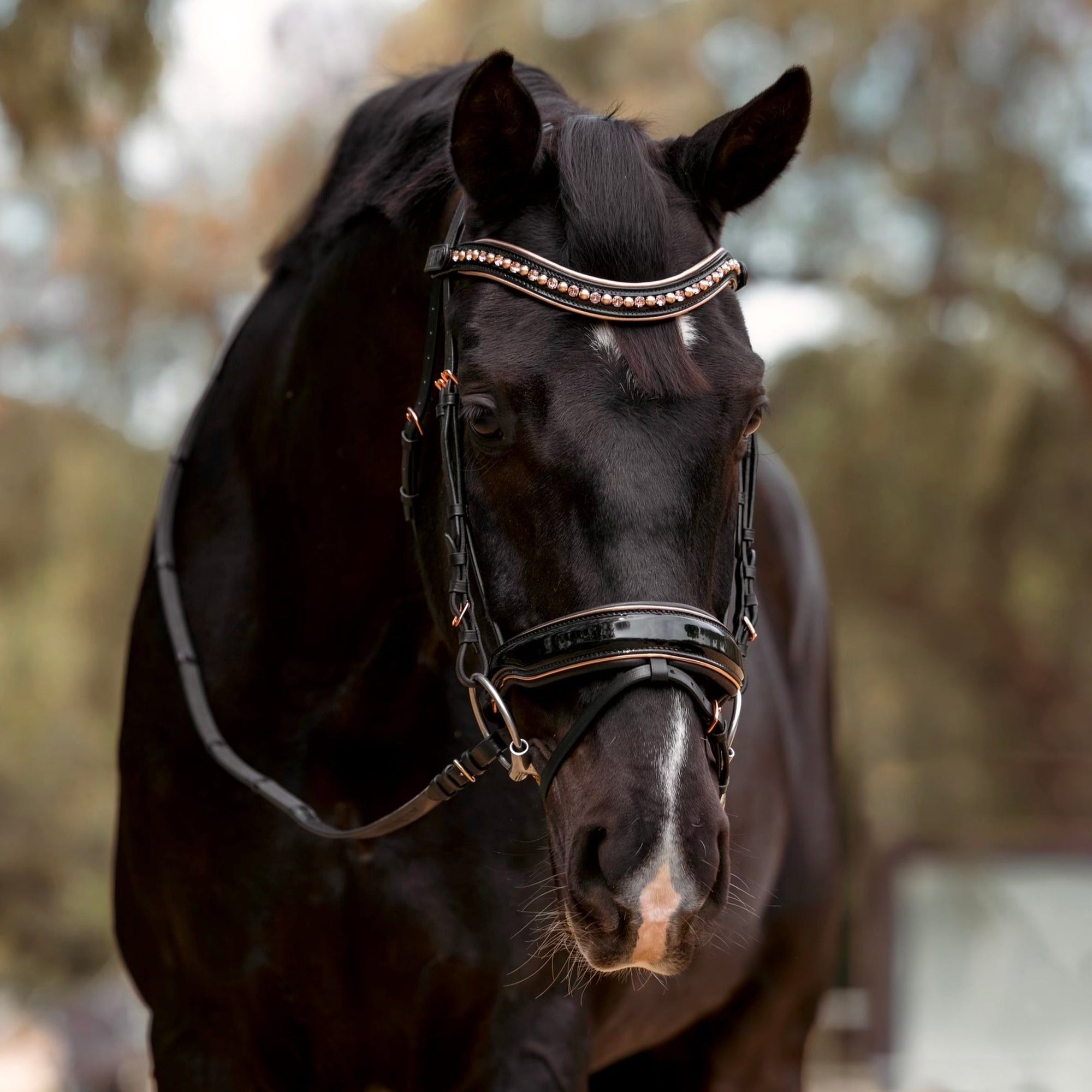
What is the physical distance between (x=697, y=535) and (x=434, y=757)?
2.80 ft

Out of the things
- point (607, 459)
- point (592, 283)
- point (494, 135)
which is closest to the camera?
point (607, 459)

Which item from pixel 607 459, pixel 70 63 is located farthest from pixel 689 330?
pixel 70 63

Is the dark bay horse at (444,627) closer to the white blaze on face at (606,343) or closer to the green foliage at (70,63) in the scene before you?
A: the white blaze on face at (606,343)

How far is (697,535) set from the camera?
1841 millimetres

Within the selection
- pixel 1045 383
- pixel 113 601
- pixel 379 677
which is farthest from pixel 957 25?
pixel 379 677

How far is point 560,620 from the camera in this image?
1.81 meters

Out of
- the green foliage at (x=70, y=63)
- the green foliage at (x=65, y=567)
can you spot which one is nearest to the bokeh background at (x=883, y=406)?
the green foliage at (x=65, y=567)

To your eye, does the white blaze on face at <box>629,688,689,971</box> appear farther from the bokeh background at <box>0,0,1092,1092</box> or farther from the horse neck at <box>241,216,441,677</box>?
the bokeh background at <box>0,0,1092,1092</box>

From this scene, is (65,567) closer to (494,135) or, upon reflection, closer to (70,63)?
(70,63)

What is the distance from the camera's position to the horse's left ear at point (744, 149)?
6.91ft

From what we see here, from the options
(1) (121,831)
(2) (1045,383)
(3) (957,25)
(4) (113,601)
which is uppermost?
(3) (957,25)

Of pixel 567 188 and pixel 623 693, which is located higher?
pixel 567 188

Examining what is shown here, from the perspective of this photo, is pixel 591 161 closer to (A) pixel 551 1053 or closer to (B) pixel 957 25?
(A) pixel 551 1053

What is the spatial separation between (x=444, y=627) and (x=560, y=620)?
0.39 metres
